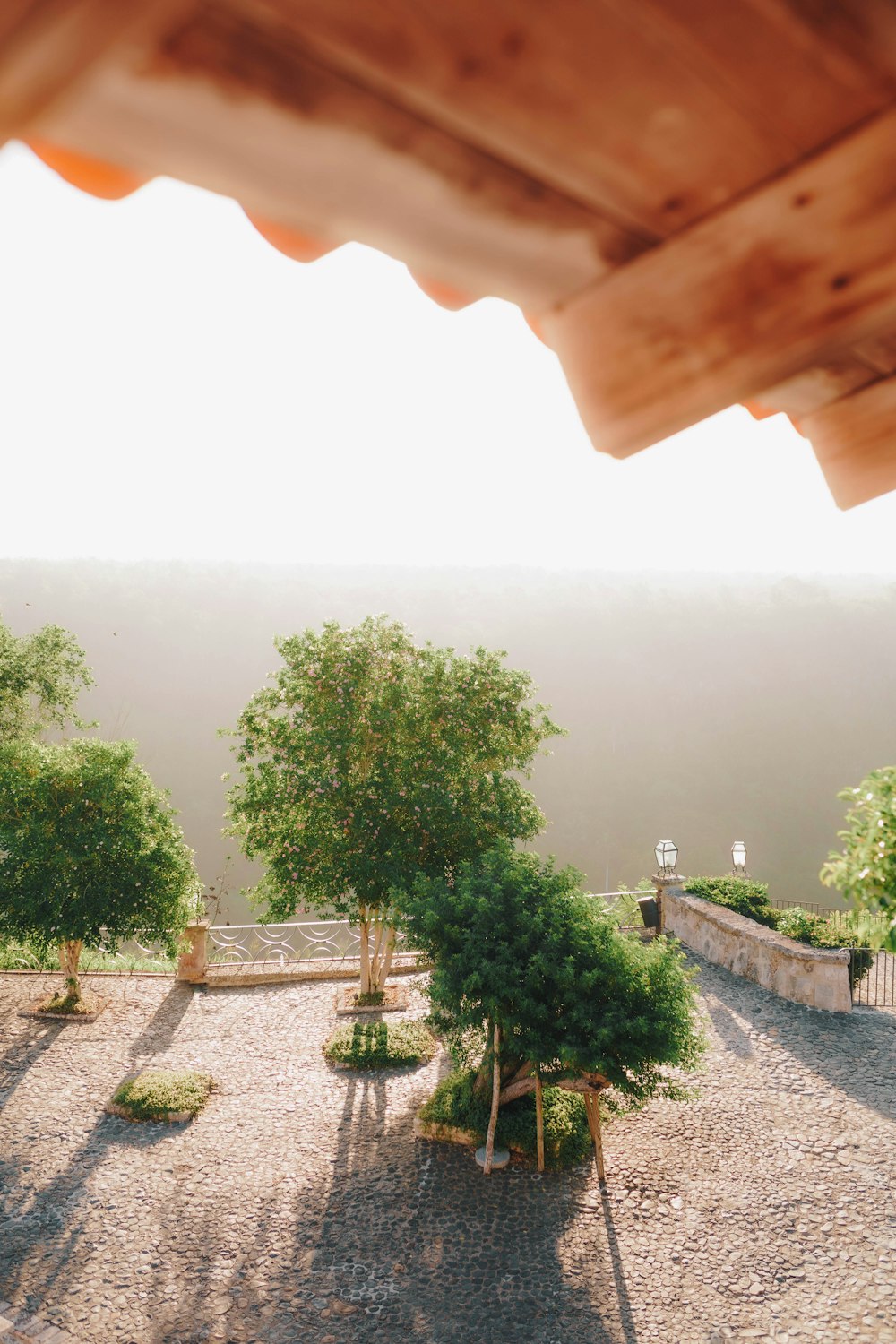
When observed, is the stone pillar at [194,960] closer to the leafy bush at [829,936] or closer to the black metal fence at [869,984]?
the leafy bush at [829,936]

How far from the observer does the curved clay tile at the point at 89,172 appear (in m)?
0.79

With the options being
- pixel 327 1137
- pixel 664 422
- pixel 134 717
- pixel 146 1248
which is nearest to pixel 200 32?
pixel 664 422

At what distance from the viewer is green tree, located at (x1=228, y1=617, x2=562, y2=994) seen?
12039 mm

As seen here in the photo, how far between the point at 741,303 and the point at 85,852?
13.4 metres

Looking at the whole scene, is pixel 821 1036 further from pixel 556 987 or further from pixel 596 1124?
pixel 556 987

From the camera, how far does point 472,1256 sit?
750 cm

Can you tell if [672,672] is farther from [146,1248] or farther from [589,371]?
[589,371]

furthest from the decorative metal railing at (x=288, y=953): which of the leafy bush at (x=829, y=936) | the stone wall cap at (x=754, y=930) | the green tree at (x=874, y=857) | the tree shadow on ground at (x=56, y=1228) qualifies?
the green tree at (x=874, y=857)

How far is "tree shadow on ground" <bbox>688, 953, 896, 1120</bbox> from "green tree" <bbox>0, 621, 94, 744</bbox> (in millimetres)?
14484

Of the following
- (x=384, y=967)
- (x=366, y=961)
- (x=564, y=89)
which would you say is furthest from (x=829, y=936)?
(x=564, y=89)

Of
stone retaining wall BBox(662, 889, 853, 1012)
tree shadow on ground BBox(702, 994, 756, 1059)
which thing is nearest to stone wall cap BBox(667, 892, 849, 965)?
stone retaining wall BBox(662, 889, 853, 1012)

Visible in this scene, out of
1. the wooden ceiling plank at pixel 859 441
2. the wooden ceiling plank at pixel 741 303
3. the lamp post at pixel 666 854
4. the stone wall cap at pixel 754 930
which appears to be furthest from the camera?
the lamp post at pixel 666 854

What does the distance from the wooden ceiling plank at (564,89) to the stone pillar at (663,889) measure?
1885cm

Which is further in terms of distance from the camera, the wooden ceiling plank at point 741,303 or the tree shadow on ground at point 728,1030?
the tree shadow on ground at point 728,1030
